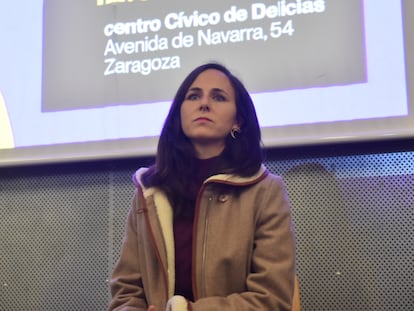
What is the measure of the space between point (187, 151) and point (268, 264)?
1.06 feet

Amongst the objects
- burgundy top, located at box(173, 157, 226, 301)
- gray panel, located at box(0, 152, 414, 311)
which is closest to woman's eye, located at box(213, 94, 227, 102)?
burgundy top, located at box(173, 157, 226, 301)

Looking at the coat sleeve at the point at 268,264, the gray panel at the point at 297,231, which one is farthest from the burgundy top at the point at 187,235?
the gray panel at the point at 297,231

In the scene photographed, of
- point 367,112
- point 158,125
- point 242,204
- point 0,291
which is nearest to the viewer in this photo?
point 242,204

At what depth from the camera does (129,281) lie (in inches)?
49.9

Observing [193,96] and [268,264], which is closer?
[268,264]

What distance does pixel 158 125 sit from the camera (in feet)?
5.76

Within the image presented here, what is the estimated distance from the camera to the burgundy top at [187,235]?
1.21 metres

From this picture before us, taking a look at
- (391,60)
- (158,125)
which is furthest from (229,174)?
(391,60)

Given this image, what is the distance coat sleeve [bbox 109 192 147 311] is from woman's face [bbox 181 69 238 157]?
0.20 meters

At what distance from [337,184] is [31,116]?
993mm

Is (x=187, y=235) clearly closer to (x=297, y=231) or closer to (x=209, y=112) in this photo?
(x=209, y=112)

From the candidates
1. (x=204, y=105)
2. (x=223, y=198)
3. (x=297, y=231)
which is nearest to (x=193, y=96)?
(x=204, y=105)

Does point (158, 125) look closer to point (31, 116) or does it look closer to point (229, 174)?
point (31, 116)

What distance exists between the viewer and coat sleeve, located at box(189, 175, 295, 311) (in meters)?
1.10
